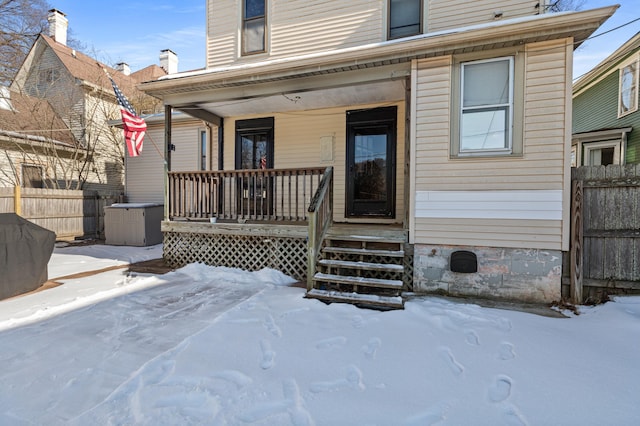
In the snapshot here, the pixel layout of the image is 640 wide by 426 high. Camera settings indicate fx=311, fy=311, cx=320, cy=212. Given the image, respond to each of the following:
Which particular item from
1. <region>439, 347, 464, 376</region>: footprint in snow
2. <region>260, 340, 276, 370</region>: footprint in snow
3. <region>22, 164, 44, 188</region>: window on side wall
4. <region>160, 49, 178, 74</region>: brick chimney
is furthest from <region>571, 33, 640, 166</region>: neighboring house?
<region>22, 164, 44, 188</region>: window on side wall

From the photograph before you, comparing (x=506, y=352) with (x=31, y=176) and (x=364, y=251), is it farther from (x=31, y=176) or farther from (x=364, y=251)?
(x=31, y=176)

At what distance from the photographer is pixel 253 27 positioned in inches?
283

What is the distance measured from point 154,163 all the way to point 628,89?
15.4 m

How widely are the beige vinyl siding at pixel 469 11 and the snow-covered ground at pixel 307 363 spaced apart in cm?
495

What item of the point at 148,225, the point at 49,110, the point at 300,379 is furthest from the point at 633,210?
the point at 49,110

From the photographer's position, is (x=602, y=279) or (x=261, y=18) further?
(x=261, y=18)

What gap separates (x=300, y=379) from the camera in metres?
2.36

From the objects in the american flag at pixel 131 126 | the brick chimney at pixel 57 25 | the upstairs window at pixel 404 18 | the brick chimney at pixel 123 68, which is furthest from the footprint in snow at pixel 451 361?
the brick chimney at pixel 57 25

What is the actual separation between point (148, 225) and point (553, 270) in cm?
925

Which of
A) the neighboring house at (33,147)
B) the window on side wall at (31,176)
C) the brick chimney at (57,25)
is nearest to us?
the neighboring house at (33,147)

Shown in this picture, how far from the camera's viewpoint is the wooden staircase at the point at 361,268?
13.3ft

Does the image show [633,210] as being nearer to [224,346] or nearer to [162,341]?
[224,346]

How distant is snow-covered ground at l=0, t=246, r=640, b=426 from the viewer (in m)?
1.99

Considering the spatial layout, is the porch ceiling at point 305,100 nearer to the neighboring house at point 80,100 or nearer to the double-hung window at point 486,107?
the double-hung window at point 486,107
